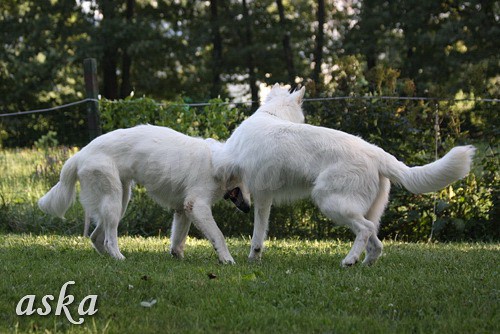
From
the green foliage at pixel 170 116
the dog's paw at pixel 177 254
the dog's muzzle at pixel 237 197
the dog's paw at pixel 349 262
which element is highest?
the green foliage at pixel 170 116

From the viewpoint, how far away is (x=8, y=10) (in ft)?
96.3

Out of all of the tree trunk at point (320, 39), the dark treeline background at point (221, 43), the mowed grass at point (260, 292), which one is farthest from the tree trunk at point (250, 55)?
the mowed grass at point (260, 292)

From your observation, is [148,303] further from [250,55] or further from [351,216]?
[250,55]

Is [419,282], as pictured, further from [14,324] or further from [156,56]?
[156,56]

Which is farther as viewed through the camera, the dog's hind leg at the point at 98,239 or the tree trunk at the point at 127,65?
the tree trunk at the point at 127,65

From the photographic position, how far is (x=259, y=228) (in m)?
6.28

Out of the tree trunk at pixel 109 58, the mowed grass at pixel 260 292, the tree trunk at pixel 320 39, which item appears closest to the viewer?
the mowed grass at pixel 260 292

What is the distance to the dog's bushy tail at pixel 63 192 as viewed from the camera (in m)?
6.41

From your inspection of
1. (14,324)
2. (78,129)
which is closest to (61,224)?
(78,129)

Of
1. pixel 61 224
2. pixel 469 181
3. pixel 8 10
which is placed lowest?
pixel 61 224

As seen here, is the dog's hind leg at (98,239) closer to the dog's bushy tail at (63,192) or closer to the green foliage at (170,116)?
the dog's bushy tail at (63,192)

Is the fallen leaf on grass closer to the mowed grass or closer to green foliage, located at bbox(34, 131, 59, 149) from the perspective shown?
the mowed grass

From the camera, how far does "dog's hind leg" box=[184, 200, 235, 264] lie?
19.7ft

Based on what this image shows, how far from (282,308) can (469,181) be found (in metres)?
5.22
